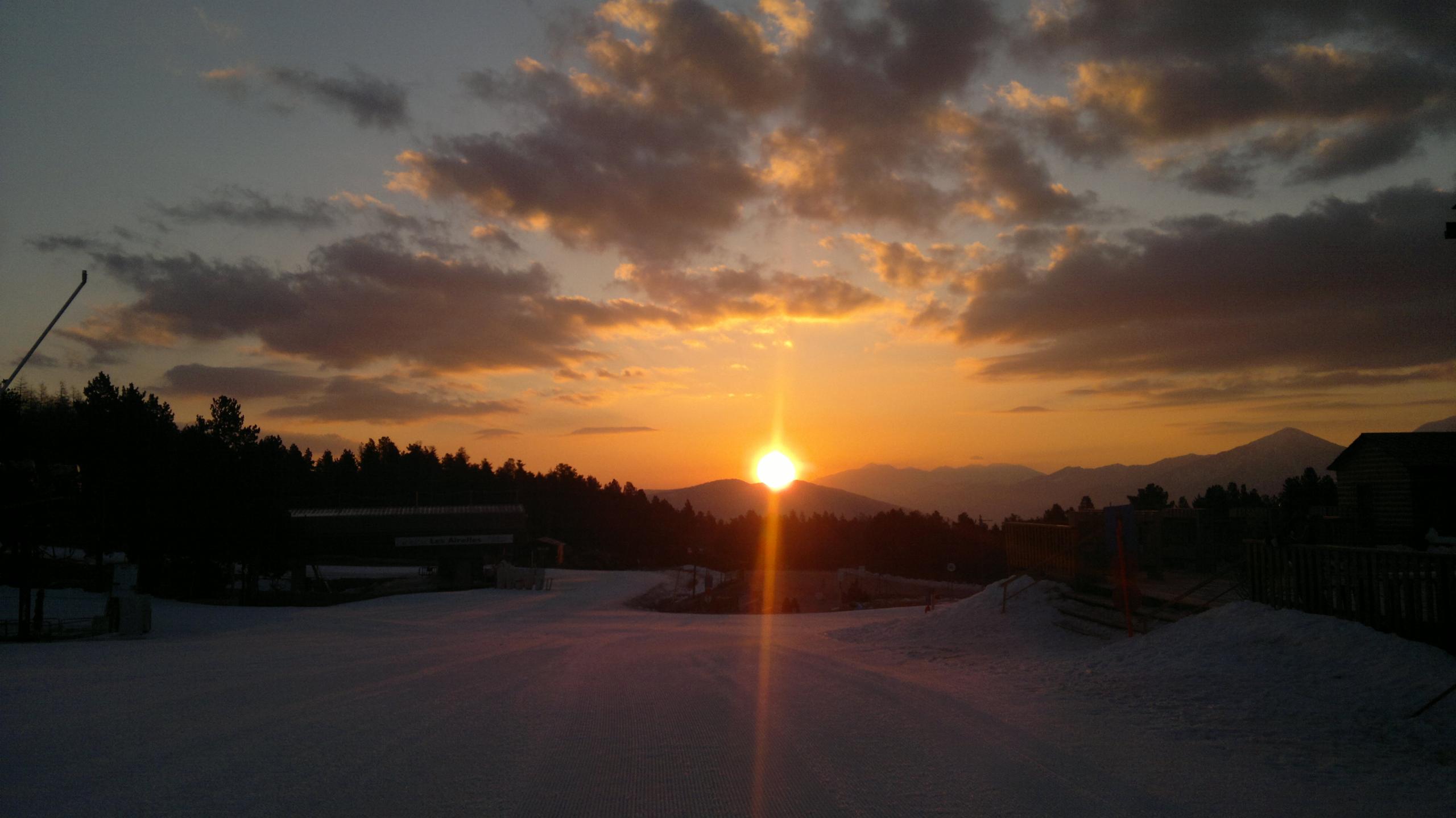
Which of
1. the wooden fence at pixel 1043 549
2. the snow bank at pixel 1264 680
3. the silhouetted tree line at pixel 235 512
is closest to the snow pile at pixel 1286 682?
the snow bank at pixel 1264 680

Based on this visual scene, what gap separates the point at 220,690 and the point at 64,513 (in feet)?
76.8

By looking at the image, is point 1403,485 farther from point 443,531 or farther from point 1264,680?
point 443,531

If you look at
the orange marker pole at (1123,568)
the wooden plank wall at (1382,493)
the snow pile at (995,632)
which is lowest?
the snow pile at (995,632)

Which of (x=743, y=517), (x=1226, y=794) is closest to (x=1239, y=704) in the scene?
(x=1226, y=794)

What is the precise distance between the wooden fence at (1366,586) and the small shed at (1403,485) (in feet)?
40.9

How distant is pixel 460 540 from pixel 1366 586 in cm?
5033

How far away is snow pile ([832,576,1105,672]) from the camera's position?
15.9 meters

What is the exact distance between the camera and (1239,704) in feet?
33.1

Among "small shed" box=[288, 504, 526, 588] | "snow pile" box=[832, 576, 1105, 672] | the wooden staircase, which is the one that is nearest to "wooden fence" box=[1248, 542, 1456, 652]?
the wooden staircase

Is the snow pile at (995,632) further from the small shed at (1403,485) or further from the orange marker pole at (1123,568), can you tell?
the small shed at (1403,485)

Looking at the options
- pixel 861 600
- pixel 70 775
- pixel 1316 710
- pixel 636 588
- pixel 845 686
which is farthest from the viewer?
pixel 636 588

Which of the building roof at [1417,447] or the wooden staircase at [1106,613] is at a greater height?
the building roof at [1417,447]

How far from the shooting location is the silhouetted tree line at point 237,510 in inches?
1195

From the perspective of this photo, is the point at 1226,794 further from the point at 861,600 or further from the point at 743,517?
the point at 743,517
